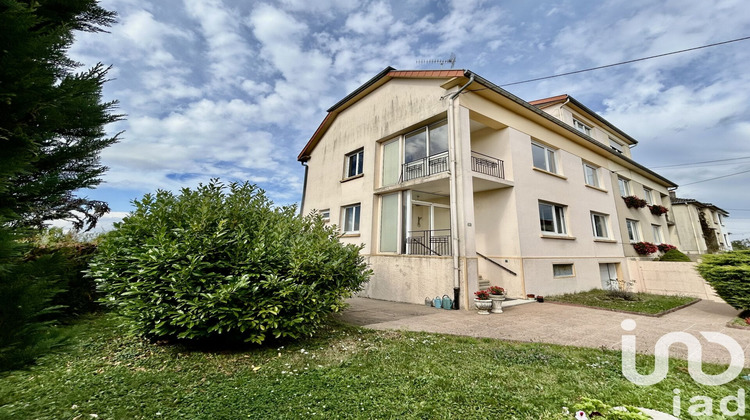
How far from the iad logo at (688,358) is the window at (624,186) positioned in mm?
14309

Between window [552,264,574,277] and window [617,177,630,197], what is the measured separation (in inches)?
354

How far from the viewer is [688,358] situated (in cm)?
404

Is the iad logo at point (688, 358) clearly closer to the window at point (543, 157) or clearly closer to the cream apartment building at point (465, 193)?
the cream apartment building at point (465, 193)

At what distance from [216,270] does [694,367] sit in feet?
22.6

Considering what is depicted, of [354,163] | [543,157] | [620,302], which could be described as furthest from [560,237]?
[354,163]

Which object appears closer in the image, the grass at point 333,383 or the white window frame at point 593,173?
the grass at point 333,383

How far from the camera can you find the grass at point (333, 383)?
8.57ft

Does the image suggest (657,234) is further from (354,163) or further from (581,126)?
(354,163)

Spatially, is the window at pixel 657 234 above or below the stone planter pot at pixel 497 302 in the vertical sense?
above

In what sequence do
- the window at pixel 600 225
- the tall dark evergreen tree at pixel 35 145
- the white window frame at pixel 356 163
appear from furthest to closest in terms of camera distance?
the window at pixel 600 225
the white window frame at pixel 356 163
the tall dark evergreen tree at pixel 35 145

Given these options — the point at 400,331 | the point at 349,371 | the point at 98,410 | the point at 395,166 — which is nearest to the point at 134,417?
the point at 98,410

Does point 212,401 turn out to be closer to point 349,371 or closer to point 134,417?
point 134,417

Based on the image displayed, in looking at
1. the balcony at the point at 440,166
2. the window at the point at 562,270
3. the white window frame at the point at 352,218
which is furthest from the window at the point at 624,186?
the white window frame at the point at 352,218

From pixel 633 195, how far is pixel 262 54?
21.8m
